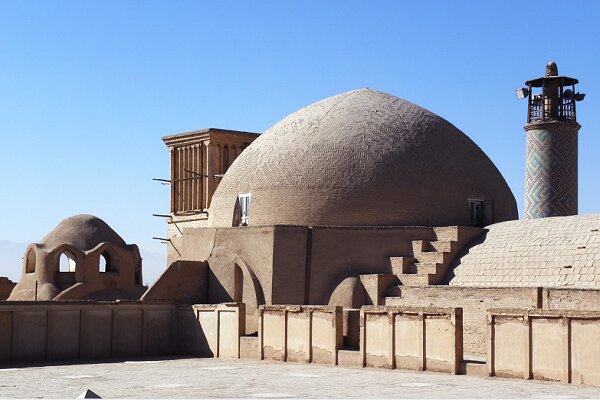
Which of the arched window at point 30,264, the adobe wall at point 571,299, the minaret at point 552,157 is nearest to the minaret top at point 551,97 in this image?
the minaret at point 552,157

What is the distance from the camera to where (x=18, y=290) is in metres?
31.0

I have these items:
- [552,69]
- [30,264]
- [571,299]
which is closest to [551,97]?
[552,69]

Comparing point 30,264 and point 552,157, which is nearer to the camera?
point 552,157

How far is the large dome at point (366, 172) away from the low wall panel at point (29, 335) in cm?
537

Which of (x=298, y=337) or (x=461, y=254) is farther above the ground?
(x=461, y=254)

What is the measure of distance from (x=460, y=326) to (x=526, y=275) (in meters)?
3.29

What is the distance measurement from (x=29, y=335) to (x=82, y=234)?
11742 millimetres

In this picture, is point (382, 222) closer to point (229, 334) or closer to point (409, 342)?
point (229, 334)

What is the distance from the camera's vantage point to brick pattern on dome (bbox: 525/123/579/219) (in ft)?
79.8

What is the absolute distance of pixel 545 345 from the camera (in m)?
15.5

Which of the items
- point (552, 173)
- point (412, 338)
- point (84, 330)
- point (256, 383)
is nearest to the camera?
point (256, 383)

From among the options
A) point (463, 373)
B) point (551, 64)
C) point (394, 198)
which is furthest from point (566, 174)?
point (463, 373)

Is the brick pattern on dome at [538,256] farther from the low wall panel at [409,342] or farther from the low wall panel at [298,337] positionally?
the low wall panel at [298,337]

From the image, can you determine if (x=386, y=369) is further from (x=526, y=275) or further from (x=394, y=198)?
(x=394, y=198)
